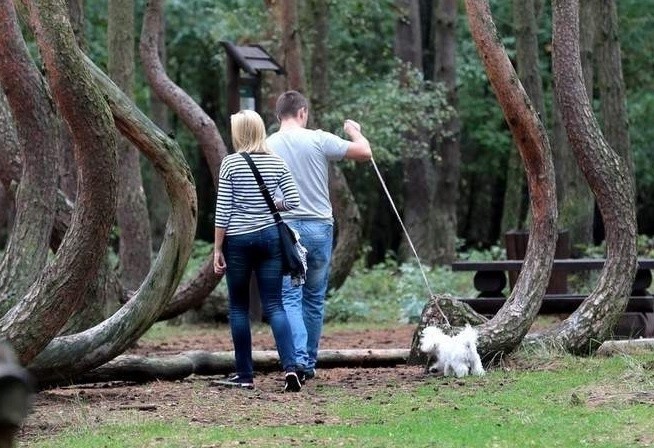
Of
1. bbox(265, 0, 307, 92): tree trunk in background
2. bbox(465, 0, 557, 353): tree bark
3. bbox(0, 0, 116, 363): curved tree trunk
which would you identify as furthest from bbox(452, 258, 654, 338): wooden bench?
bbox(0, 0, 116, 363): curved tree trunk

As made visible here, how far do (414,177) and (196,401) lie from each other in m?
21.7

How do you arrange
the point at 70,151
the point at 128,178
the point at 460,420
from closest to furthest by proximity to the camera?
the point at 460,420 < the point at 70,151 < the point at 128,178

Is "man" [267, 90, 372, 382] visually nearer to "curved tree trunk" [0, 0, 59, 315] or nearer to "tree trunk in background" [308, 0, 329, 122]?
"curved tree trunk" [0, 0, 59, 315]

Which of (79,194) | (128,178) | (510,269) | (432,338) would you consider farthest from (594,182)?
(128,178)

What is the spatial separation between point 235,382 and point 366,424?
6.87 ft

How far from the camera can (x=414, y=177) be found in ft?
97.9

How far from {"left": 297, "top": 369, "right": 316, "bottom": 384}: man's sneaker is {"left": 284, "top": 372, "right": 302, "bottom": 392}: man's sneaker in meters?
0.26

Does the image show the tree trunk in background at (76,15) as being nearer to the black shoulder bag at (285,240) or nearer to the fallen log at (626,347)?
the black shoulder bag at (285,240)

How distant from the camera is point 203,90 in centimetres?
3459

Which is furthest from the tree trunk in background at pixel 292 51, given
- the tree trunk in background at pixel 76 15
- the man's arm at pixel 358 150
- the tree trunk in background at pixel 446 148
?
the tree trunk in background at pixel 446 148

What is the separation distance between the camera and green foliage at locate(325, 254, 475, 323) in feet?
59.9

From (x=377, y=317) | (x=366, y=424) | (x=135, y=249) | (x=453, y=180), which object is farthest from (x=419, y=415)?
(x=453, y=180)

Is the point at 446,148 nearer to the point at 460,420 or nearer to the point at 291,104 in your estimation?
the point at 291,104

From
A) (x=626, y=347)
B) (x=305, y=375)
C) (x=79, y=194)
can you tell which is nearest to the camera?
(x=79, y=194)
